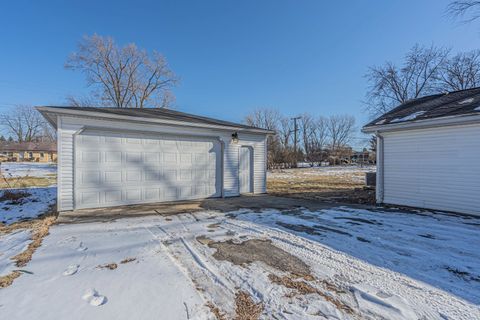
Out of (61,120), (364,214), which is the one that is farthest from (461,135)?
(61,120)

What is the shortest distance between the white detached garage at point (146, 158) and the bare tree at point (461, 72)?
67.6ft

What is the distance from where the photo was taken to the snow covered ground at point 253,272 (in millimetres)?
2035

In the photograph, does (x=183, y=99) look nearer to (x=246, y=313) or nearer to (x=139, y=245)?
(x=139, y=245)

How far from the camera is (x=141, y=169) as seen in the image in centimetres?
704

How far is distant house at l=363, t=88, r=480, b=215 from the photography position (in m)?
5.80

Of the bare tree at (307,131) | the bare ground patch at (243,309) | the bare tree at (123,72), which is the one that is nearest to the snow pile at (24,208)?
the bare ground patch at (243,309)

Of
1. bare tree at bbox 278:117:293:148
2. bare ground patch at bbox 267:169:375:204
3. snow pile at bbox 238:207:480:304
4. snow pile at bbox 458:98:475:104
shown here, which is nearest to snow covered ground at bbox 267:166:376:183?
bare ground patch at bbox 267:169:375:204

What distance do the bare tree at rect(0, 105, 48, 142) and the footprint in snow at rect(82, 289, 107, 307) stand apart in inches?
2081

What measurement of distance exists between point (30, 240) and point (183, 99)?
81.0ft

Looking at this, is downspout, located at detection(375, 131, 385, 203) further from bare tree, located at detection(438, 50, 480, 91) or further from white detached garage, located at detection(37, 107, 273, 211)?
bare tree, located at detection(438, 50, 480, 91)

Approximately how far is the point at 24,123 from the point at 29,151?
5.79m

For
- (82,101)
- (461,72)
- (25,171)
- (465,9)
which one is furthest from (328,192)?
(82,101)

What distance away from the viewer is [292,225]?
15.5 ft

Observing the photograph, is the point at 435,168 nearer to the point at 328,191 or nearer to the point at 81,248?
the point at 328,191
